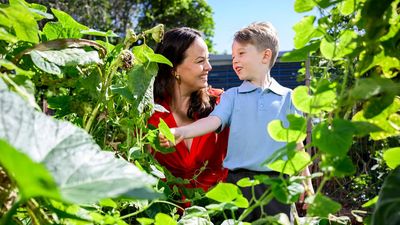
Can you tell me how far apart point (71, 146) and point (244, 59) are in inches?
70.1

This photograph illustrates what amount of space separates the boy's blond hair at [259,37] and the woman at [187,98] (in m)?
0.16

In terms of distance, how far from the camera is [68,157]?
0.31 metres

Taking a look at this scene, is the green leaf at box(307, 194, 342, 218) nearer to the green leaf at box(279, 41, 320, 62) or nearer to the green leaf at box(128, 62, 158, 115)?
the green leaf at box(279, 41, 320, 62)

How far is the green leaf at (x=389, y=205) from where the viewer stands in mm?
403

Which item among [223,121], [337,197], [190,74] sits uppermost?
[190,74]

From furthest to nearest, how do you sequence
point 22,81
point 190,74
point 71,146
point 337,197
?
point 337,197, point 190,74, point 22,81, point 71,146

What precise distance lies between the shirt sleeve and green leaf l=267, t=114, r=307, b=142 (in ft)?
4.72

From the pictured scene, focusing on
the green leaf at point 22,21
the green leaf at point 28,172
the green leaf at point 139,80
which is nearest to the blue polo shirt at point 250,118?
the green leaf at point 139,80

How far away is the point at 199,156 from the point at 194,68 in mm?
329

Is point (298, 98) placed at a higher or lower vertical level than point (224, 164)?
higher

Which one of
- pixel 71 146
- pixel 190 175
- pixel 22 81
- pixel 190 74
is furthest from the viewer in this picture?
pixel 190 74

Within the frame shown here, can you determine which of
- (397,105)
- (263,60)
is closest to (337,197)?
(263,60)

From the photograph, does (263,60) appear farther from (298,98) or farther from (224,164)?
(298,98)

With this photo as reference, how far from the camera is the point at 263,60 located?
2.10 m
